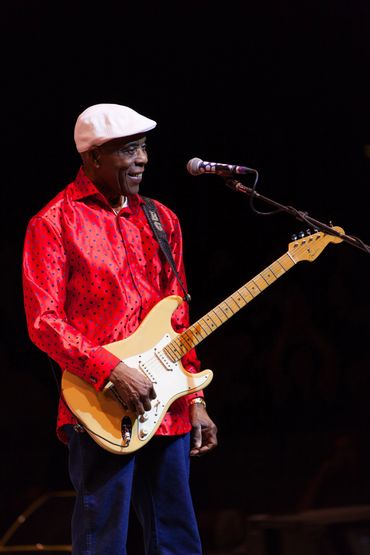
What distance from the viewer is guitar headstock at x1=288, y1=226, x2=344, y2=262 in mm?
2490

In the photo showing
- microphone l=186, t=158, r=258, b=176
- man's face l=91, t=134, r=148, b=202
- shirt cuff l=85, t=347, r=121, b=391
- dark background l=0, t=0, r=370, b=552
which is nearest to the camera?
shirt cuff l=85, t=347, r=121, b=391

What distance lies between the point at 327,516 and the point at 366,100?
168 cm

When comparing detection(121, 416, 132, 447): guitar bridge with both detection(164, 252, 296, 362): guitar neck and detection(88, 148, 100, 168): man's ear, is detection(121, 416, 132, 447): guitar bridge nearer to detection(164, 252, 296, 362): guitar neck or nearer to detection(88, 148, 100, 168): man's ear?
detection(164, 252, 296, 362): guitar neck

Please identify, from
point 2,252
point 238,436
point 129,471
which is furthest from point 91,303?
point 238,436

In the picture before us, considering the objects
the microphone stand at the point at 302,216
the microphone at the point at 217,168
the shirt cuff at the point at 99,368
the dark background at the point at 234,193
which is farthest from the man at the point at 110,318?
the dark background at the point at 234,193

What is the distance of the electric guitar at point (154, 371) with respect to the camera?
7.24ft

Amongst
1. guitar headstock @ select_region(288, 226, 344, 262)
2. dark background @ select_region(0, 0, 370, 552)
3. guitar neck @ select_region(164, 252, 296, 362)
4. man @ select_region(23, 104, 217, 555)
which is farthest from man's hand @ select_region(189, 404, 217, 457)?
dark background @ select_region(0, 0, 370, 552)

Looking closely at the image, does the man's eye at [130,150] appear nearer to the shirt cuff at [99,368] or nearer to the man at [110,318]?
the man at [110,318]

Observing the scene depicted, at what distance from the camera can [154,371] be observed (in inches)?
91.0

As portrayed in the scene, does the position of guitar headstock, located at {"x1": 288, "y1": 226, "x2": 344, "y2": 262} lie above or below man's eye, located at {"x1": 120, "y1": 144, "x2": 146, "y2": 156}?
below

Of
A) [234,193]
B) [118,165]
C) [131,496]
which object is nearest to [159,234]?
[118,165]

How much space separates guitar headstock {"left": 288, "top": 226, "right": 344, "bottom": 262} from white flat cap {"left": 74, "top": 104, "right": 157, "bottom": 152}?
497mm

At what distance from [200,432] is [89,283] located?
0.49 m

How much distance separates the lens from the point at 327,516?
3.75 meters
